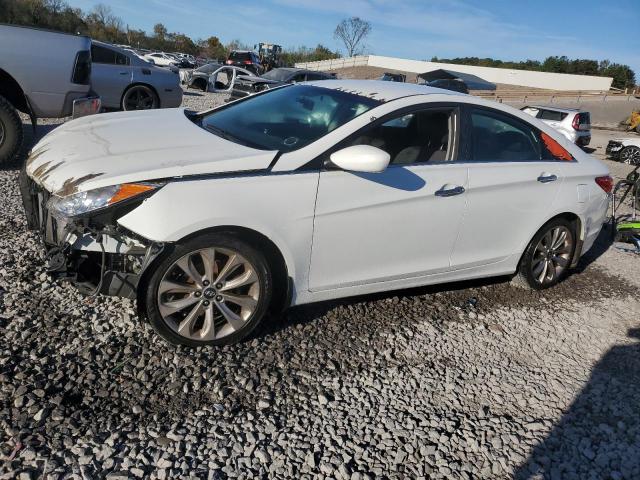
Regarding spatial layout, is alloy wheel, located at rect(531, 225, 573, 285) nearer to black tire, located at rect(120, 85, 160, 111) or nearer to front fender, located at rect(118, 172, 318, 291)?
front fender, located at rect(118, 172, 318, 291)

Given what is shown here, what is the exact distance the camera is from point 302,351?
3.31 meters

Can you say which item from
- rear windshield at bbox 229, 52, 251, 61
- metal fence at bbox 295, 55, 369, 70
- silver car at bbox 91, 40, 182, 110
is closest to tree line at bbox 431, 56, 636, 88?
metal fence at bbox 295, 55, 369, 70

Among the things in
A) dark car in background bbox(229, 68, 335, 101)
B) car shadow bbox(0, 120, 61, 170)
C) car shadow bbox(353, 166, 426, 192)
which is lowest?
car shadow bbox(0, 120, 61, 170)

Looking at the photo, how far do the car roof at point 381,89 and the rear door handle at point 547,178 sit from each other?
94 centimetres

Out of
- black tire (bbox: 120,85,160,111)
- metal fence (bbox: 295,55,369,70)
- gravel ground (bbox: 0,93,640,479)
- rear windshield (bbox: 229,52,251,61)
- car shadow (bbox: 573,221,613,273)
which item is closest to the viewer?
gravel ground (bbox: 0,93,640,479)

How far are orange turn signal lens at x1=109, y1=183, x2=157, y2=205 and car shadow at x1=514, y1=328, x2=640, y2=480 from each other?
232 cm

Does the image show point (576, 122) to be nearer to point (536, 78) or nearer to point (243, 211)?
point (243, 211)

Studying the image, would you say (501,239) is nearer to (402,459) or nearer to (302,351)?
(302,351)

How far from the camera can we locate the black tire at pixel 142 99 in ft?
36.3

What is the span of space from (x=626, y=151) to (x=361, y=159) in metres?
15.9

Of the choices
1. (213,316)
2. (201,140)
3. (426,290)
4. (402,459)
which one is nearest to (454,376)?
(402,459)

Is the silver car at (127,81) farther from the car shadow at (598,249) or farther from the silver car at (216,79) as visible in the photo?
the car shadow at (598,249)

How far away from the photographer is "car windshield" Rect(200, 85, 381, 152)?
11.4 ft

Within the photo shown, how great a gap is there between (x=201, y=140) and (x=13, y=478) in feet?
6.89
